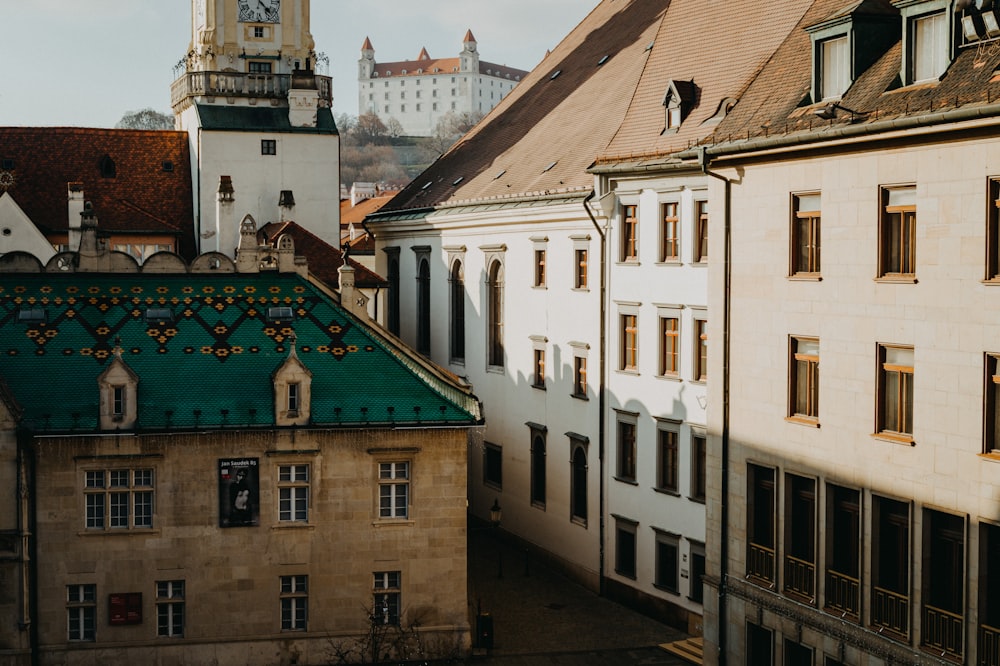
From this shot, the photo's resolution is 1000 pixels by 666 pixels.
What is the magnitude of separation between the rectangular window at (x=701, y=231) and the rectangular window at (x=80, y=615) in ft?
61.2

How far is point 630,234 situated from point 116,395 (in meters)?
16.4

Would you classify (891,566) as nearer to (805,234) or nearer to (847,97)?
(805,234)

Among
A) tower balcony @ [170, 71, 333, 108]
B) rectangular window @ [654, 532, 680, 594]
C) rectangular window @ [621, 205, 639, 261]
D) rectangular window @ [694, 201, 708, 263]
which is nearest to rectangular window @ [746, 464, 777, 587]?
rectangular window @ [694, 201, 708, 263]

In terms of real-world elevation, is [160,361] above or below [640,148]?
below

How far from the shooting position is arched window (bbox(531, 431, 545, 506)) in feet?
172

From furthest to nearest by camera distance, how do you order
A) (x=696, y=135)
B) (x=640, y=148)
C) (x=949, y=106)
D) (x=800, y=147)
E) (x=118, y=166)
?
(x=118, y=166) → (x=640, y=148) → (x=696, y=135) → (x=800, y=147) → (x=949, y=106)

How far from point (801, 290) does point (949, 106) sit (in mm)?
6312

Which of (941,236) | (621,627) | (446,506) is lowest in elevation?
(621,627)

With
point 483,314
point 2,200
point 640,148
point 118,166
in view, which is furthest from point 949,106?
point 118,166

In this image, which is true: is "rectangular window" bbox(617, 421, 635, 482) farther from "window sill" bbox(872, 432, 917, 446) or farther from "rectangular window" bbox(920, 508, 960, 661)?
"rectangular window" bbox(920, 508, 960, 661)

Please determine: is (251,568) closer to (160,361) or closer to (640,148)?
(160,361)

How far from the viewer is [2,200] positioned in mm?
60969

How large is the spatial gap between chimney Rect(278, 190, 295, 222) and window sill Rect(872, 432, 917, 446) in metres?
45.9

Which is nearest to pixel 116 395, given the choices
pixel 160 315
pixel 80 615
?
pixel 160 315
